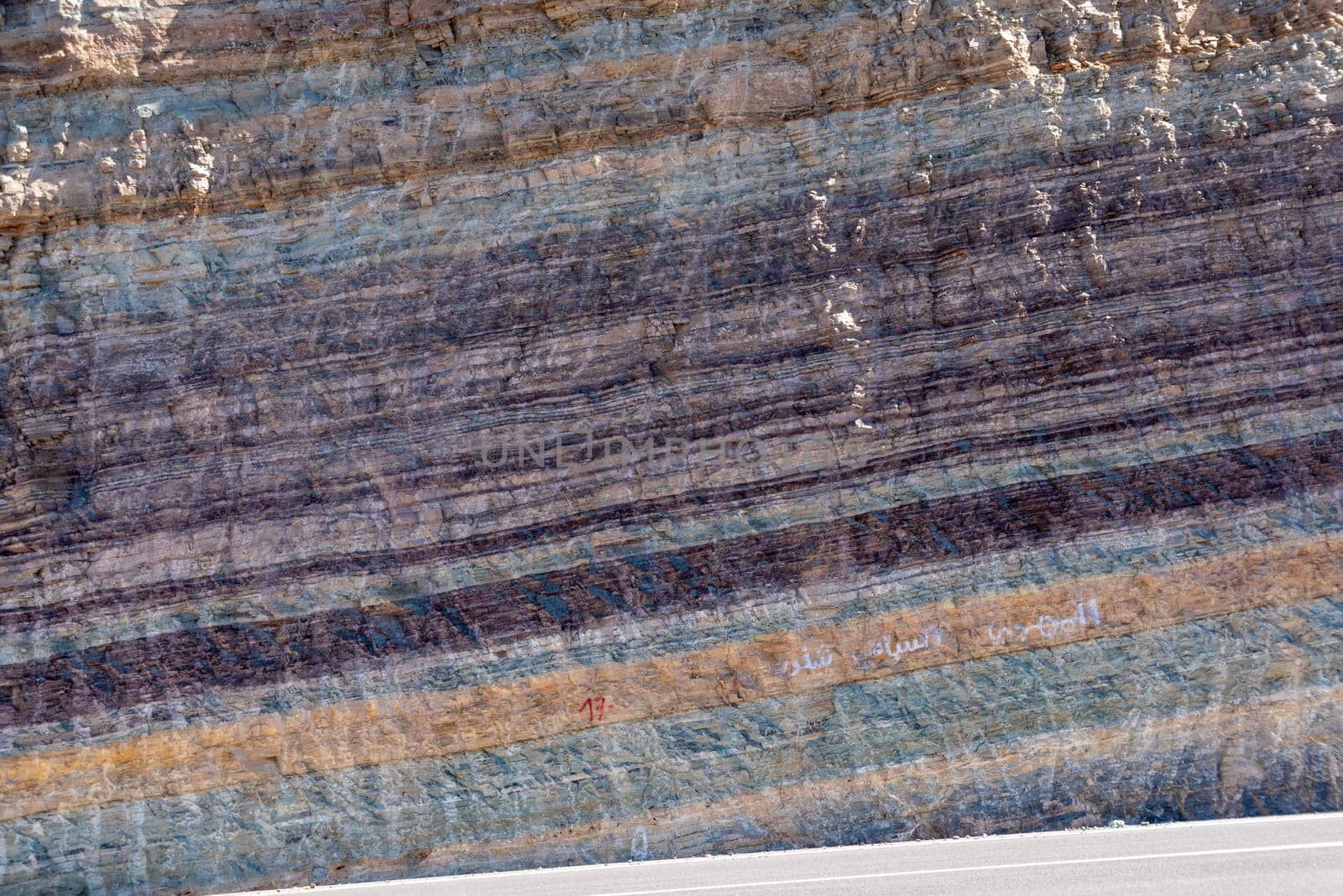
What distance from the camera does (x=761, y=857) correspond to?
25.8 feet

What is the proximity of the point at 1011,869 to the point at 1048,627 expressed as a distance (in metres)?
2.28

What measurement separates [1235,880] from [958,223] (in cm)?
510

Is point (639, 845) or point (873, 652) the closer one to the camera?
point (639, 845)

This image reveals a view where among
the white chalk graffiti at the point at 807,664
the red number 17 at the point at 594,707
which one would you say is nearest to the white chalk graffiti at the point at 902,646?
the white chalk graffiti at the point at 807,664

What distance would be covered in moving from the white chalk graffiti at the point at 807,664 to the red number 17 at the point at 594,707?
1.33 m

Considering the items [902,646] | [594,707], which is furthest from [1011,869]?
[594,707]

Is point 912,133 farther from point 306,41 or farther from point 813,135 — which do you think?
point 306,41

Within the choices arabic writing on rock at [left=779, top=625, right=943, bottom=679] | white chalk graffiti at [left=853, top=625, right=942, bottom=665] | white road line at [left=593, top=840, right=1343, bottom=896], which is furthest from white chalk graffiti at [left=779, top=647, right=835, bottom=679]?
white road line at [left=593, top=840, right=1343, bottom=896]

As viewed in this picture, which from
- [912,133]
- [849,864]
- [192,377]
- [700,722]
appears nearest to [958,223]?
[912,133]

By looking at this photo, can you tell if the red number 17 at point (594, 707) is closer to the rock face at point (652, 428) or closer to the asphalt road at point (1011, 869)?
the rock face at point (652, 428)

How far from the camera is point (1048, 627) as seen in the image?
8539mm

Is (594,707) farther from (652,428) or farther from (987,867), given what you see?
(987,867)

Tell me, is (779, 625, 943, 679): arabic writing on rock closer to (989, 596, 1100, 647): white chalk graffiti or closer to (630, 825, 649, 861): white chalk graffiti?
(989, 596, 1100, 647): white chalk graffiti

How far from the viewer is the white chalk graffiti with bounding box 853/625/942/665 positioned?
8602mm
